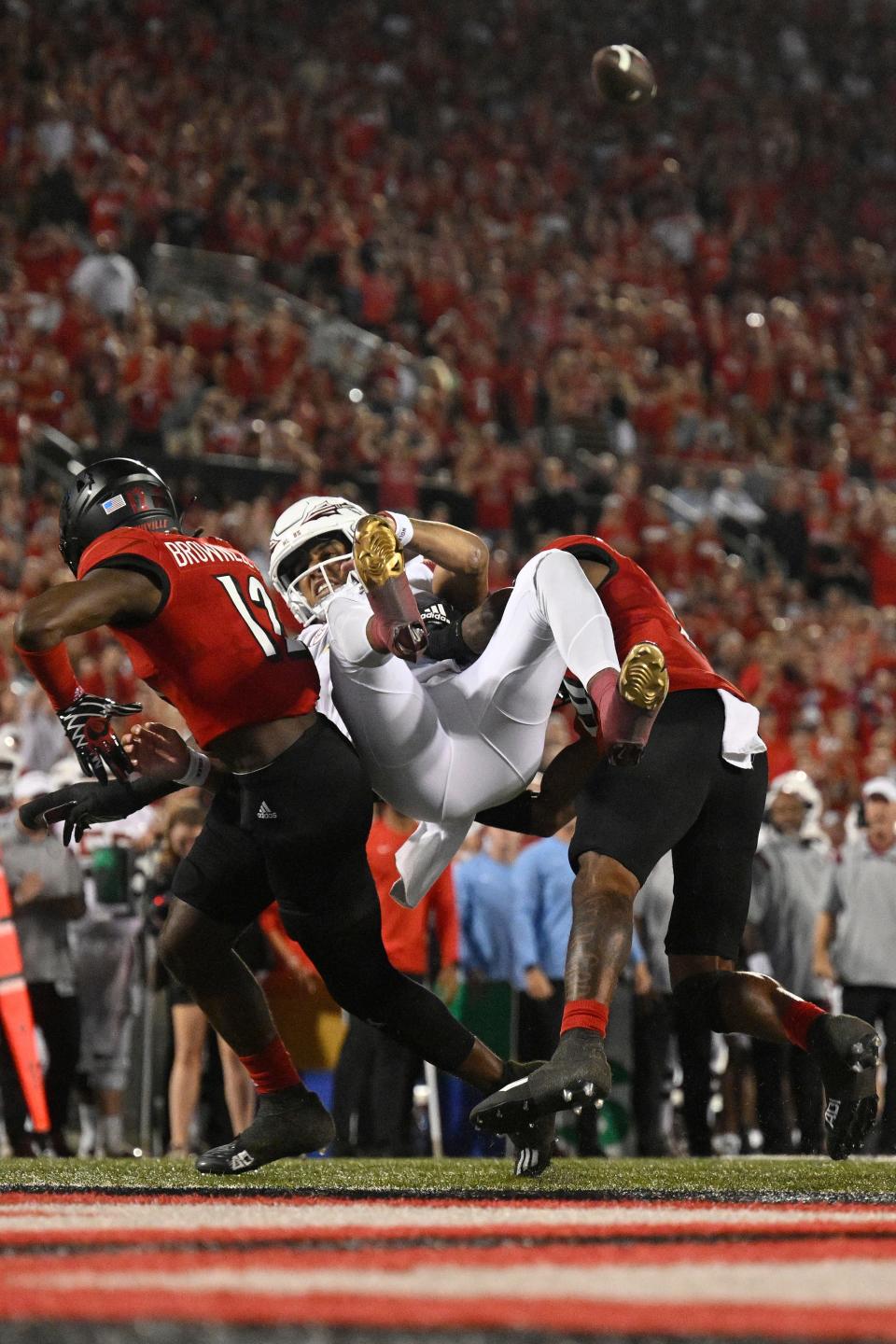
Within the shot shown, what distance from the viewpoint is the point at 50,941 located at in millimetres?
7941

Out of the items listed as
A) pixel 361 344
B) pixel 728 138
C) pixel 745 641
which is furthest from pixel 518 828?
pixel 728 138

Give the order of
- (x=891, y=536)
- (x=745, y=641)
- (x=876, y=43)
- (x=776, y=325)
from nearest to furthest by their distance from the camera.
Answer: (x=745, y=641) → (x=891, y=536) → (x=776, y=325) → (x=876, y=43)

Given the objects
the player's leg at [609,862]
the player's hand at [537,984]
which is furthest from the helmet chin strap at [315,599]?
the player's hand at [537,984]

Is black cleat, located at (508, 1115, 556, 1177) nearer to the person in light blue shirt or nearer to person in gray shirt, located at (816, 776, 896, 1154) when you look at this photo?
person in gray shirt, located at (816, 776, 896, 1154)

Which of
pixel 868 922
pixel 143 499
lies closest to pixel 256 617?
pixel 143 499

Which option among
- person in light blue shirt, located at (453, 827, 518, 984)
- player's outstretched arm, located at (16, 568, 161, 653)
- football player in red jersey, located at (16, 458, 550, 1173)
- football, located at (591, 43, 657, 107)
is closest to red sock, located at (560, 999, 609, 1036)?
football player in red jersey, located at (16, 458, 550, 1173)

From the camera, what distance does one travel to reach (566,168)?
779 inches

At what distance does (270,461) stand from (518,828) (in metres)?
7.74

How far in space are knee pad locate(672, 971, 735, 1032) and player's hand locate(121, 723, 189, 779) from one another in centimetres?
124

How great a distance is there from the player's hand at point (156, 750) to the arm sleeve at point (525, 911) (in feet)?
13.7

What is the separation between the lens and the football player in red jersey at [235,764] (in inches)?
160

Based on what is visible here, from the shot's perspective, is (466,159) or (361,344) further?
(466,159)

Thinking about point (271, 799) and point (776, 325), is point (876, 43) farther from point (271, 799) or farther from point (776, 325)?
point (271, 799)

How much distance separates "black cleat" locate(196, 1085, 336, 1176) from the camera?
14.6 ft
